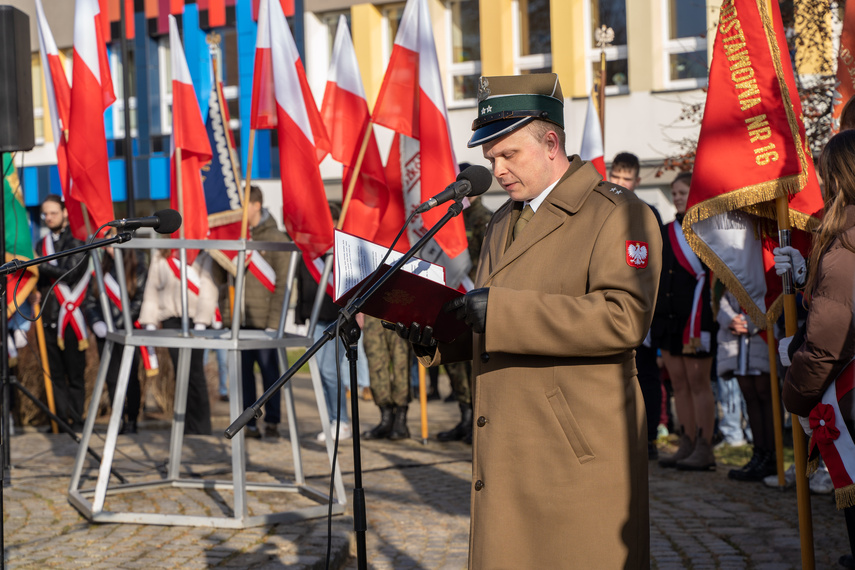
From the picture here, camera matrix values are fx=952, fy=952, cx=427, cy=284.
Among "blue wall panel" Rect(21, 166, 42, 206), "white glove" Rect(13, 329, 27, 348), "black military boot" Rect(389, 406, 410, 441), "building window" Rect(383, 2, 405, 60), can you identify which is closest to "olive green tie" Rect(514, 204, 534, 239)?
"black military boot" Rect(389, 406, 410, 441)

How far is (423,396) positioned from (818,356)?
5.42 meters

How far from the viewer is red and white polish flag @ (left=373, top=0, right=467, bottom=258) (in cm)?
703

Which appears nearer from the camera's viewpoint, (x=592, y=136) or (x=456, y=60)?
(x=592, y=136)

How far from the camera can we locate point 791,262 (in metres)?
4.50

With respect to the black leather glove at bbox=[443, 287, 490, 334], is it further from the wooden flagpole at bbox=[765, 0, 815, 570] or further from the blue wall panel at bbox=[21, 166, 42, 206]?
the blue wall panel at bbox=[21, 166, 42, 206]

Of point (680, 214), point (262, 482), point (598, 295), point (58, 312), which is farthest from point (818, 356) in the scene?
point (58, 312)

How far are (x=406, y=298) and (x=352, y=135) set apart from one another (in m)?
4.64

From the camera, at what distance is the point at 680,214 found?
23.4 ft

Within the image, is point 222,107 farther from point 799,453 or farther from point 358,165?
point 799,453

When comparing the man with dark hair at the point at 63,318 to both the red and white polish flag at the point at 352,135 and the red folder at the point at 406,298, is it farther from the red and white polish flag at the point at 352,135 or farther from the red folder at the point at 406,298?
the red folder at the point at 406,298

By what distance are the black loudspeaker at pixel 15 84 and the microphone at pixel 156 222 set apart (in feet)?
9.39

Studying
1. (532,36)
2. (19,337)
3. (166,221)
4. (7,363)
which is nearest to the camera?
(166,221)

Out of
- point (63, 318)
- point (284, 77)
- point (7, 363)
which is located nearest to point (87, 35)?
point (284, 77)

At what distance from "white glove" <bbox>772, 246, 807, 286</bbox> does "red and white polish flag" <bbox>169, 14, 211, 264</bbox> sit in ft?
12.3
